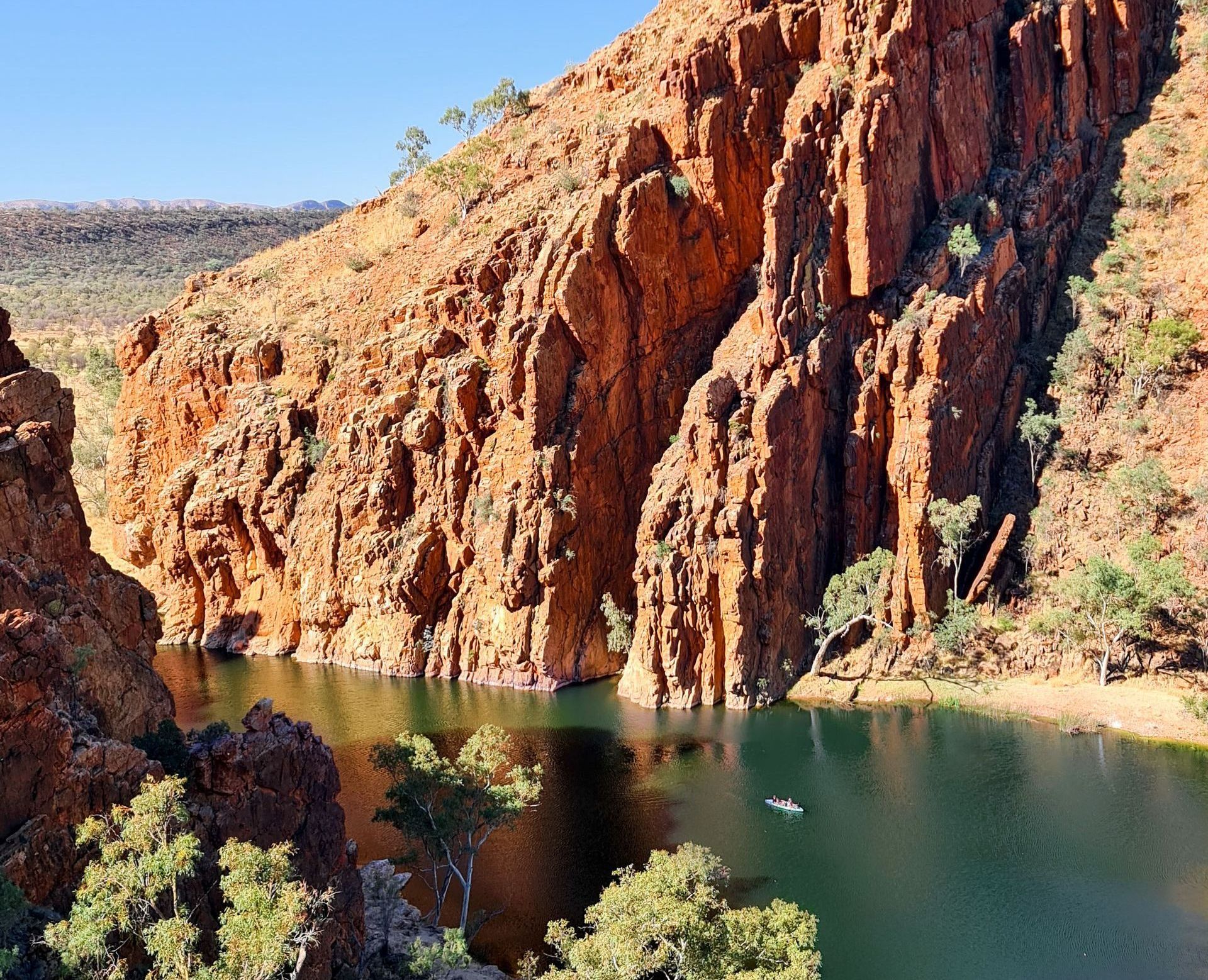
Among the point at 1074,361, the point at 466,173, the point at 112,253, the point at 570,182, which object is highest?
the point at 112,253

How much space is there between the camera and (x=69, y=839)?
64.0ft

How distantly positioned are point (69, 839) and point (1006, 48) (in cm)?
6085

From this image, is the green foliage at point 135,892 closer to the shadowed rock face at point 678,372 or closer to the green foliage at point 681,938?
the green foliage at point 681,938

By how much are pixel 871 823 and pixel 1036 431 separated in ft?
82.6

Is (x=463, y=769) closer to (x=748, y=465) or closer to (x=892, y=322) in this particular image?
(x=748, y=465)

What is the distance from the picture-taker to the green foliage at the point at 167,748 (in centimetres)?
2250

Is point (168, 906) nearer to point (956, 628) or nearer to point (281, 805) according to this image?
point (281, 805)

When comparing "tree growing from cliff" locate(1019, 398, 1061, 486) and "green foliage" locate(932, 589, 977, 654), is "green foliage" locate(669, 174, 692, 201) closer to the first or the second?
"tree growing from cliff" locate(1019, 398, 1061, 486)

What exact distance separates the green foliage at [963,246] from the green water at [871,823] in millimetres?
23238

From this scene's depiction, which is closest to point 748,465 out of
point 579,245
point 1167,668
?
point 579,245

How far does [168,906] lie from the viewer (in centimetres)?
1948

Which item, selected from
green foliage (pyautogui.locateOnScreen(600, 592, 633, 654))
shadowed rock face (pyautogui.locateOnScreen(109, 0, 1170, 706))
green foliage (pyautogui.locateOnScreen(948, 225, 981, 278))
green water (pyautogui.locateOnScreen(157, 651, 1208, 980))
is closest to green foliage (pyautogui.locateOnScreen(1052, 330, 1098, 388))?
shadowed rock face (pyautogui.locateOnScreen(109, 0, 1170, 706))

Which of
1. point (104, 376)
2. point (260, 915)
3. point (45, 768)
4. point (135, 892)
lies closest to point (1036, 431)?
point (260, 915)

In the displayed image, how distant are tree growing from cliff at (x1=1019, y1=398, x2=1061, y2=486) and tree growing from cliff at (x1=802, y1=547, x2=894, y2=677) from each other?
33.0ft
